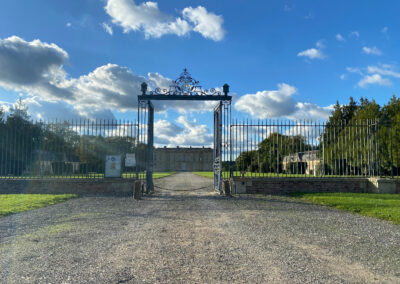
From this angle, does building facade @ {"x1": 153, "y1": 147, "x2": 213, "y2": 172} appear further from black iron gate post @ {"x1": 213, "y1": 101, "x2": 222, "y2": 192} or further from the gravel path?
the gravel path

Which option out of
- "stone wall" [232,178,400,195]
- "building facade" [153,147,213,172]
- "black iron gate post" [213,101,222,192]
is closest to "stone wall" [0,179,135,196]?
"black iron gate post" [213,101,222,192]

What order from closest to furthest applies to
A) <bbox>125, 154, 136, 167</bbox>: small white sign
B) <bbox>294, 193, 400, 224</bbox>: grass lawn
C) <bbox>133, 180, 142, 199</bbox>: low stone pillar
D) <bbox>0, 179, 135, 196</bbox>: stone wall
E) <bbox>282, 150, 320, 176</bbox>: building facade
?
1. <bbox>294, 193, 400, 224</bbox>: grass lawn
2. <bbox>133, 180, 142, 199</bbox>: low stone pillar
3. <bbox>125, 154, 136, 167</bbox>: small white sign
4. <bbox>0, 179, 135, 196</bbox>: stone wall
5. <bbox>282, 150, 320, 176</bbox>: building facade

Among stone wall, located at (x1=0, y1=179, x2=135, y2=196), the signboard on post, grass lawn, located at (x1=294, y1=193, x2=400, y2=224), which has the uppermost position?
the signboard on post

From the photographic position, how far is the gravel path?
139 inches

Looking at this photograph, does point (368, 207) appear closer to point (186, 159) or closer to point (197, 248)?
point (197, 248)

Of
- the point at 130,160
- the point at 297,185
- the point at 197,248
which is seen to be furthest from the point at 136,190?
the point at 197,248

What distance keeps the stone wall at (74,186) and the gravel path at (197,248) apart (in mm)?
5225

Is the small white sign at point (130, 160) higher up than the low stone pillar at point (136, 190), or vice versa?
the small white sign at point (130, 160)

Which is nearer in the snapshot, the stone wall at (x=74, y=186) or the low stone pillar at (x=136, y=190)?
the low stone pillar at (x=136, y=190)

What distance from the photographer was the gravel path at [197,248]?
3.53 meters

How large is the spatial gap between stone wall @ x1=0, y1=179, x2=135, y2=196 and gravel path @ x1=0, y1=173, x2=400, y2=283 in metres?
5.22

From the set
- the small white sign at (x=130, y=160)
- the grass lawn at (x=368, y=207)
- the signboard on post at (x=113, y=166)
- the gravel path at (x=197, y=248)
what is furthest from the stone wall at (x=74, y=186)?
the grass lawn at (x=368, y=207)

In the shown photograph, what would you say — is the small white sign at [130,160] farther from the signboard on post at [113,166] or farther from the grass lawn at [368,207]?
the grass lawn at [368,207]

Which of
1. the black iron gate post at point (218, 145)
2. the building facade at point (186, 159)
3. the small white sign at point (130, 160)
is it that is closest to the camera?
the small white sign at point (130, 160)
